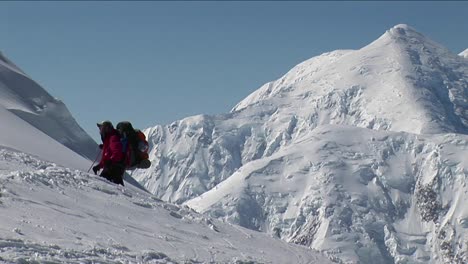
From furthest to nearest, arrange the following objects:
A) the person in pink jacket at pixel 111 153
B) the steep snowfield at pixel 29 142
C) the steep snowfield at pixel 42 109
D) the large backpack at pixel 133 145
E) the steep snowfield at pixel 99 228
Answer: the steep snowfield at pixel 42 109, the steep snowfield at pixel 29 142, the person in pink jacket at pixel 111 153, the large backpack at pixel 133 145, the steep snowfield at pixel 99 228

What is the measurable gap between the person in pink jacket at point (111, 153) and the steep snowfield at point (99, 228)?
1373 millimetres

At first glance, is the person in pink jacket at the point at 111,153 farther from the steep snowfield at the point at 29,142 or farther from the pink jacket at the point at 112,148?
the steep snowfield at the point at 29,142

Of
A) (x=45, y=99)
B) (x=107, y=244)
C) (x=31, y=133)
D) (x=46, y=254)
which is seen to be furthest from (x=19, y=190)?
(x=45, y=99)

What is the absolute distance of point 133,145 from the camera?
852 inches

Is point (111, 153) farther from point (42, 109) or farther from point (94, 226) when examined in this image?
point (42, 109)

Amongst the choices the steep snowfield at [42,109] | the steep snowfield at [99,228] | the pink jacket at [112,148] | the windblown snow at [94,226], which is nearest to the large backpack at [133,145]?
the pink jacket at [112,148]

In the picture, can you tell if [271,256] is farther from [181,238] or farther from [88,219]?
[88,219]

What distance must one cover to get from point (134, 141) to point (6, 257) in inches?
413

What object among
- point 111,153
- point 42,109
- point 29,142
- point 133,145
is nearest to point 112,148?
point 111,153

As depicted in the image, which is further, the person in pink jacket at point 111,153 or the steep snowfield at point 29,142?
the steep snowfield at point 29,142

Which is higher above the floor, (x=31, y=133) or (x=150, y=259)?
(x=31, y=133)

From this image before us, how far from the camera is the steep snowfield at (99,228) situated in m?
12.7

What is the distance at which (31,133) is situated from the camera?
2759 centimetres

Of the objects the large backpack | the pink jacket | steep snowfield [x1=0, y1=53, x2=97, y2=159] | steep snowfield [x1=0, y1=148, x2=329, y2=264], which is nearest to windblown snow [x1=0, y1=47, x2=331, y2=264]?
steep snowfield [x1=0, y1=148, x2=329, y2=264]
